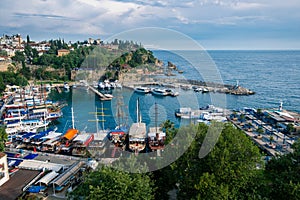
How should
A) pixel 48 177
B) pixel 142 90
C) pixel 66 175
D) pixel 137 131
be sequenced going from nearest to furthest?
pixel 48 177, pixel 66 175, pixel 137 131, pixel 142 90

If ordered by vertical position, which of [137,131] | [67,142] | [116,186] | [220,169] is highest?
[220,169]

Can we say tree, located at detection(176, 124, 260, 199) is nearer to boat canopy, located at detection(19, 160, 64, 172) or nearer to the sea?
boat canopy, located at detection(19, 160, 64, 172)

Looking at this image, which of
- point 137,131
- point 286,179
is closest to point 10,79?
point 137,131

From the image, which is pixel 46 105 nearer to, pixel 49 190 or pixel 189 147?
pixel 49 190

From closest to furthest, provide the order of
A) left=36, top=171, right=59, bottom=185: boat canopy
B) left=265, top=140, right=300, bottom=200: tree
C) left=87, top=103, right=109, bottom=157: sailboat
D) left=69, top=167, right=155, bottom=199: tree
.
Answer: left=69, top=167, right=155, bottom=199: tree < left=265, top=140, right=300, bottom=200: tree < left=36, top=171, right=59, bottom=185: boat canopy < left=87, top=103, right=109, bottom=157: sailboat

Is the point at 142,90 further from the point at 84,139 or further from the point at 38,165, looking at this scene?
the point at 38,165

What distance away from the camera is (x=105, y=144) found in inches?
467

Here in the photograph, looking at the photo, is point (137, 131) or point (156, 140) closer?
point (156, 140)

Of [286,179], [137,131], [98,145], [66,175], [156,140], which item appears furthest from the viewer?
[137,131]

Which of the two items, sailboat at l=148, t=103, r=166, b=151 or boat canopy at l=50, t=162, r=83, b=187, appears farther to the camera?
sailboat at l=148, t=103, r=166, b=151

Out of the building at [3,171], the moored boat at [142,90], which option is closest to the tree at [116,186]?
the building at [3,171]

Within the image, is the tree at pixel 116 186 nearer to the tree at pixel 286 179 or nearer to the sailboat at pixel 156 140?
the tree at pixel 286 179

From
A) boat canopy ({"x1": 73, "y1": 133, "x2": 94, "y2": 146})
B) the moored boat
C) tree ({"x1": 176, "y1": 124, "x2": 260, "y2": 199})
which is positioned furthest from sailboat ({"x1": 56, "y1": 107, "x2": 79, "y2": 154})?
the moored boat

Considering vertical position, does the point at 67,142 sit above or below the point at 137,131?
below
